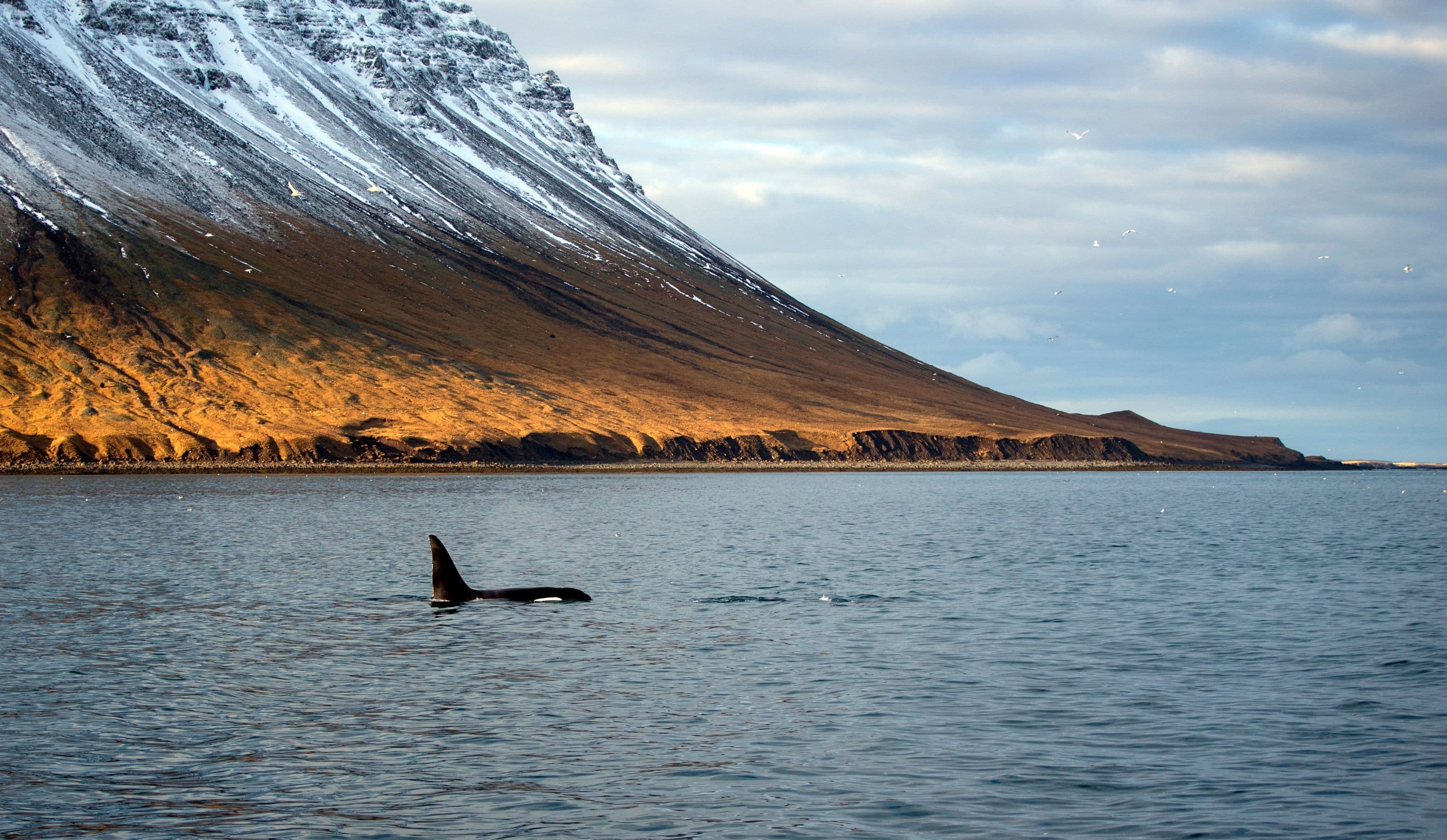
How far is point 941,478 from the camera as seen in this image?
6668 inches

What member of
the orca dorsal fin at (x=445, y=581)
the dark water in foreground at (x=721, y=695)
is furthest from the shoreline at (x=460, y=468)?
the orca dorsal fin at (x=445, y=581)

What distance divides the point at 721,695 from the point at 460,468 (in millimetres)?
136145

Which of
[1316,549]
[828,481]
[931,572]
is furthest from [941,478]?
[931,572]

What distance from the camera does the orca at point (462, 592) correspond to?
34.9 meters

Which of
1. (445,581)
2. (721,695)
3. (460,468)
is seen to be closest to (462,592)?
(445,581)

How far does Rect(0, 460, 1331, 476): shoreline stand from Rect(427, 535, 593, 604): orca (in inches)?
4356

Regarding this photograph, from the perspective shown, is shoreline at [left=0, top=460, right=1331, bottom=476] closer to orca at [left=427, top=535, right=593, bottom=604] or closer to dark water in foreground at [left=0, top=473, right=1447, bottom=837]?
dark water in foreground at [left=0, top=473, right=1447, bottom=837]

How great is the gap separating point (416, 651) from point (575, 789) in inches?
448

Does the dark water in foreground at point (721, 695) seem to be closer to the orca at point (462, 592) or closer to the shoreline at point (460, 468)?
the orca at point (462, 592)

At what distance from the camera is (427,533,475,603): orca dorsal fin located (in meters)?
34.9

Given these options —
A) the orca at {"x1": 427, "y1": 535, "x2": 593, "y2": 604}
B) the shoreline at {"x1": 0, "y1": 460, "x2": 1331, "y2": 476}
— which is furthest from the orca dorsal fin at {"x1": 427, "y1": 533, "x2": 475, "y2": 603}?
the shoreline at {"x1": 0, "y1": 460, "x2": 1331, "y2": 476}

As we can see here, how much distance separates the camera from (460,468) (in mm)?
155250

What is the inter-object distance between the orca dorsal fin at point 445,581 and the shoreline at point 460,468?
363ft

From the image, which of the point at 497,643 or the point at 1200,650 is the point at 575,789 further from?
the point at 1200,650
